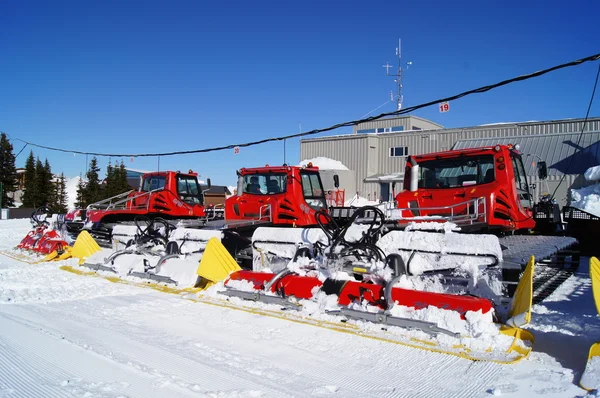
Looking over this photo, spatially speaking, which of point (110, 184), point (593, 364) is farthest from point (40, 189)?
point (593, 364)

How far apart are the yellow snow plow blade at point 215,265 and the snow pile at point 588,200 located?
10203mm

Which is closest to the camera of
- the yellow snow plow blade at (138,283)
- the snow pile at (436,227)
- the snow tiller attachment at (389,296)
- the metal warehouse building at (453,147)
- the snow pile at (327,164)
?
the snow tiller attachment at (389,296)

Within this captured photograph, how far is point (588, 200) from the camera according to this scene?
1245 cm

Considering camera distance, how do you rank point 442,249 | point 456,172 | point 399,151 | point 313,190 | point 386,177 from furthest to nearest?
1. point 399,151
2. point 386,177
3. point 313,190
4. point 456,172
5. point 442,249

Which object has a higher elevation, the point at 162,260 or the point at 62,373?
the point at 162,260

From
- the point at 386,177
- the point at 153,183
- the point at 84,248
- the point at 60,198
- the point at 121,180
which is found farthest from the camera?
the point at 60,198

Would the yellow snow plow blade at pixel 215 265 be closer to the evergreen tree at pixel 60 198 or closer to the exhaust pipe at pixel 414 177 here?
the exhaust pipe at pixel 414 177

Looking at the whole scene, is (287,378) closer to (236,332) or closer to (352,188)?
(236,332)

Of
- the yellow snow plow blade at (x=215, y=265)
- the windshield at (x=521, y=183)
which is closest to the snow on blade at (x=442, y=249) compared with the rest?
the yellow snow plow blade at (x=215, y=265)

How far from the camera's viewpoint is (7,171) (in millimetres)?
46500

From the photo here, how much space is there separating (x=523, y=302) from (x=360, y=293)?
62.8 inches

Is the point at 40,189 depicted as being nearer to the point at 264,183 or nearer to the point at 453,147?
the point at 453,147

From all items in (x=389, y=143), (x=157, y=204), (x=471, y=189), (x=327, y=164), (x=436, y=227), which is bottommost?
(x=436, y=227)

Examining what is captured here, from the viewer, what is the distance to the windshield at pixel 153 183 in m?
13.5
